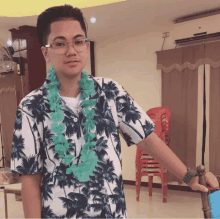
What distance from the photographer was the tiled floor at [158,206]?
325 cm

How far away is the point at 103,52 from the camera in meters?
4.96

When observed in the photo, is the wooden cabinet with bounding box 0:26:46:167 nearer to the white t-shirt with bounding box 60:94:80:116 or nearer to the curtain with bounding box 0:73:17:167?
the curtain with bounding box 0:73:17:167

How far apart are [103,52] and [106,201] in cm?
442

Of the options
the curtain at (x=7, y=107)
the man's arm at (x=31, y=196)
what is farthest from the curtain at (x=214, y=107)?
the curtain at (x=7, y=107)

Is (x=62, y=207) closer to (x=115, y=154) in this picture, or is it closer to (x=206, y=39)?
(x=115, y=154)

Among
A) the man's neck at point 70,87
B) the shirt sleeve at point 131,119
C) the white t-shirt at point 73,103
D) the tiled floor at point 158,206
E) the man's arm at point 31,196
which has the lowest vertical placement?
the tiled floor at point 158,206

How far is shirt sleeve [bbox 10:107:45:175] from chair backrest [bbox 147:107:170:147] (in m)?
3.10

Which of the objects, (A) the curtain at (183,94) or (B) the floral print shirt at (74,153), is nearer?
(B) the floral print shirt at (74,153)

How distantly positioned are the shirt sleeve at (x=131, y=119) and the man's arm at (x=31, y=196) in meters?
0.37

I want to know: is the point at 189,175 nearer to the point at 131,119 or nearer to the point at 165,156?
the point at 165,156

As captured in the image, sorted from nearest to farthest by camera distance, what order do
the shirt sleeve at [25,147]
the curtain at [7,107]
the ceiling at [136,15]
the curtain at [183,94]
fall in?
the shirt sleeve at [25,147], the ceiling at [136,15], the curtain at [183,94], the curtain at [7,107]

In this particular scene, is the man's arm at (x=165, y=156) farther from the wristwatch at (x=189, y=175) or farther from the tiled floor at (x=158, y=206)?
the tiled floor at (x=158, y=206)

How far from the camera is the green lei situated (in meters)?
0.80

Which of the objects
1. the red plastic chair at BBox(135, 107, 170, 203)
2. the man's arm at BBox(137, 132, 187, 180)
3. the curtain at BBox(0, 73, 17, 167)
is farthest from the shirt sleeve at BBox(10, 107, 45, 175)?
the curtain at BBox(0, 73, 17, 167)
